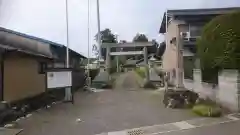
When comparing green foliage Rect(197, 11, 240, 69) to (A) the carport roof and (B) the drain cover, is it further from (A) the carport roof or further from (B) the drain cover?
(A) the carport roof

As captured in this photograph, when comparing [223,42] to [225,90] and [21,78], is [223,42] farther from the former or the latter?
[21,78]

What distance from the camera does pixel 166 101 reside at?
14.0 m

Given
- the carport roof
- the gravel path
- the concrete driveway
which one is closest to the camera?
the concrete driveway

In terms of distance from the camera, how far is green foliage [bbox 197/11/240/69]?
1100cm

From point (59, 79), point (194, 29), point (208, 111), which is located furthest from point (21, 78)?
point (194, 29)

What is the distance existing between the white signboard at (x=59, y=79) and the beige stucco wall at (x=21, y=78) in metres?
0.81

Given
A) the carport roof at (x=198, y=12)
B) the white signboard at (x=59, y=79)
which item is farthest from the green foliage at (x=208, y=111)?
the carport roof at (x=198, y=12)

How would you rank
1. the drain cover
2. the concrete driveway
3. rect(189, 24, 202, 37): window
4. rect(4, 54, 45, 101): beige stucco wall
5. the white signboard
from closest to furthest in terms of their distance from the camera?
1. the drain cover
2. the concrete driveway
3. rect(4, 54, 45, 101): beige stucco wall
4. the white signboard
5. rect(189, 24, 202, 37): window

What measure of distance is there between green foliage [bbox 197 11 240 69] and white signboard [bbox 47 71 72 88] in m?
6.73

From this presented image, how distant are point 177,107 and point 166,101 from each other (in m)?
1.00

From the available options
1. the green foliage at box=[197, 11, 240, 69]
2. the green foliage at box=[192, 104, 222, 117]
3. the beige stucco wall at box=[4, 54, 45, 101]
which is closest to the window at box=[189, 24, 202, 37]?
the green foliage at box=[197, 11, 240, 69]

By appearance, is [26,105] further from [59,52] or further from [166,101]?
[59,52]

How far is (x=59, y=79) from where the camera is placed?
48.8ft

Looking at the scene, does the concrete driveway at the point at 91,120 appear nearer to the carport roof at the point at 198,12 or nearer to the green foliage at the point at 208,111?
the green foliage at the point at 208,111
